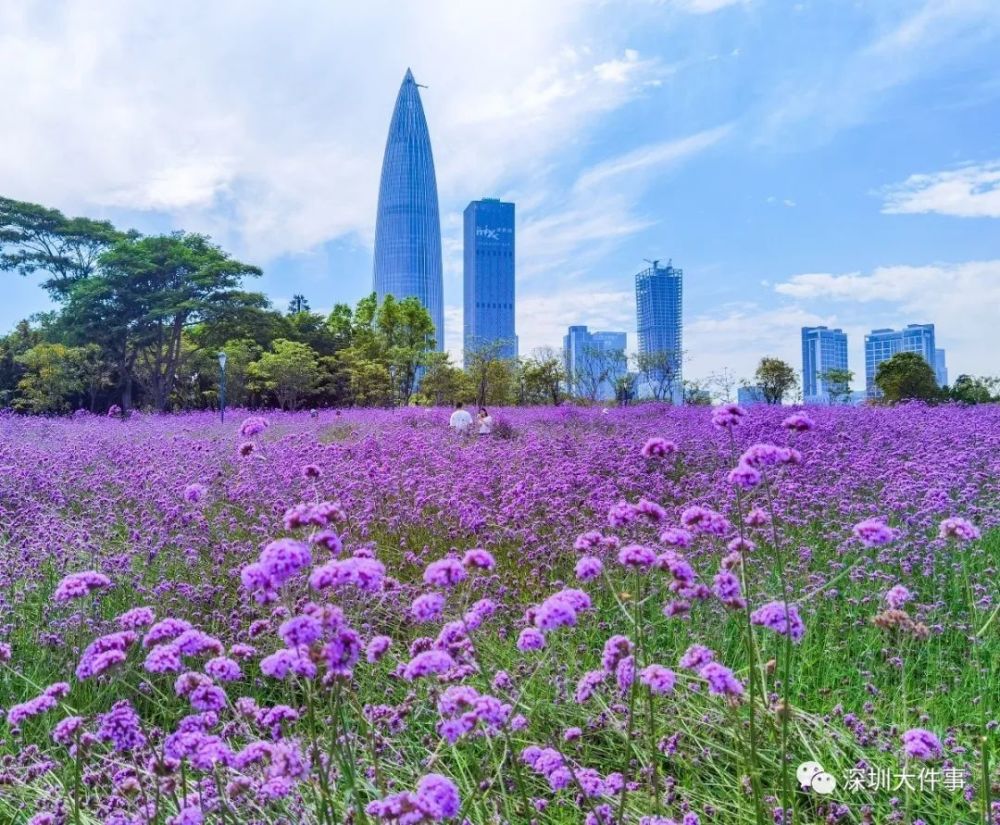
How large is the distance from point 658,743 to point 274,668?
1693mm

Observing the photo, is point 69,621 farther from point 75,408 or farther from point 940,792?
point 75,408

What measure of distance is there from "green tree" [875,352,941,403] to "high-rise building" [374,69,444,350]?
343 ft

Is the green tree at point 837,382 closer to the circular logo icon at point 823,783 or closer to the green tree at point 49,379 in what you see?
the green tree at point 49,379

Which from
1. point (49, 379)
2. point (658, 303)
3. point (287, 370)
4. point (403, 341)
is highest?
point (658, 303)

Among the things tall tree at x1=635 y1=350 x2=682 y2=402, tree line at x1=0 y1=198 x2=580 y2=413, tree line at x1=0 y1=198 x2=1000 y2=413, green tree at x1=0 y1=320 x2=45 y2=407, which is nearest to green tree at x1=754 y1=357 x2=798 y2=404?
tree line at x1=0 y1=198 x2=1000 y2=413

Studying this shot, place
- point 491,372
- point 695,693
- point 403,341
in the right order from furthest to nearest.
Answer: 1. point 403,341
2. point 491,372
3. point 695,693

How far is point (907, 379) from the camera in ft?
102

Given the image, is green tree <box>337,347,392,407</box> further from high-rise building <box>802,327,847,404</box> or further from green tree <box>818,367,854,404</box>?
high-rise building <box>802,327,847,404</box>

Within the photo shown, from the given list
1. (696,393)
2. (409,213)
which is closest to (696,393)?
(696,393)

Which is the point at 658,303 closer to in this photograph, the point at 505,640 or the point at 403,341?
the point at 403,341

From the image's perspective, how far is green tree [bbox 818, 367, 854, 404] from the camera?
52.7 m

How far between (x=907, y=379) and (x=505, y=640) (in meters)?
32.4

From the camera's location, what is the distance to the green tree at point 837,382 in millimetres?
52656

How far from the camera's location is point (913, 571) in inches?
193
